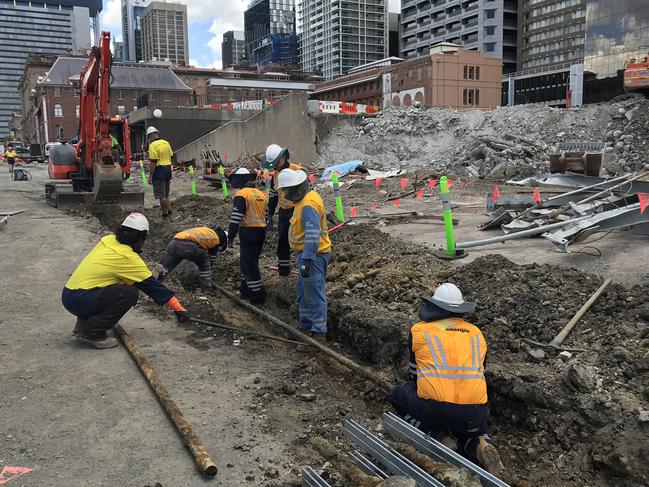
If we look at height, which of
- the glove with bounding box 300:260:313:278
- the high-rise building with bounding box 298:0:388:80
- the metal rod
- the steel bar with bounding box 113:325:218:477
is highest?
the high-rise building with bounding box 298:0:388:80

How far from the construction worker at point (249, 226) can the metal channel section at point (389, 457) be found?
A: 4.09 meters

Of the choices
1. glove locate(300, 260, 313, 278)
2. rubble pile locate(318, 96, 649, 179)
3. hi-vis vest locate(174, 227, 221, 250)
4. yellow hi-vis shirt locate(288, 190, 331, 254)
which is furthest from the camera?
rubble pile locate(318, 96, 649, 179)

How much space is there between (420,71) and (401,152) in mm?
27377

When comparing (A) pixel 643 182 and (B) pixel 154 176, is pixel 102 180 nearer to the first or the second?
(B) pixel 154 176

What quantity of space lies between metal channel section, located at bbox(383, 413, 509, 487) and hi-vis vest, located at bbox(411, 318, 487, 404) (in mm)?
247

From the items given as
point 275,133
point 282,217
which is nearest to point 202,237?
point 282,217

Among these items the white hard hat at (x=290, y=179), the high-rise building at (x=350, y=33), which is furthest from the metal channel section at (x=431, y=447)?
the high-rise building at (x=350, y=33)

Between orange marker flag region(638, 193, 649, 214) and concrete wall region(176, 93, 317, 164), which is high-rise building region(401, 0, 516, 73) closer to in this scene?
concrete wall region(176, 93, 317, 164)

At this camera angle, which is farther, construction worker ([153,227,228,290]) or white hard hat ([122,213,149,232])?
construction worker ([153,227,228,290])

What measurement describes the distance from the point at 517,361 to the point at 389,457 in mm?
2084

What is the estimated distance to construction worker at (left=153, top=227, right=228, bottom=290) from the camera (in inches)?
301

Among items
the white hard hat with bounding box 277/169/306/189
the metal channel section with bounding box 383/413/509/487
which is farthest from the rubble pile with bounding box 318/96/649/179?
the metal channel section with bounding box 383/413/509/487

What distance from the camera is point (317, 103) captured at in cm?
2692

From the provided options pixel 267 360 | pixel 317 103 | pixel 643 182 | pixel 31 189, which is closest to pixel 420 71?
pixel 317 103
